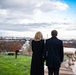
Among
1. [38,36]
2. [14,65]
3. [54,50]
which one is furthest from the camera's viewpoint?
[14,65]

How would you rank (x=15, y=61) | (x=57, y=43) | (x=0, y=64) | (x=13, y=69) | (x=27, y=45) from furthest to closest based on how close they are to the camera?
(x=27, y=45)
(x=15, y=61)
(x=0, y=64)
(x=13, y=69)
(x=57, y=43)

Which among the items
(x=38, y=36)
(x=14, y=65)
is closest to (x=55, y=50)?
(x=38, y=36)

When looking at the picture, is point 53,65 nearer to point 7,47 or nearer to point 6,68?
point 6,68

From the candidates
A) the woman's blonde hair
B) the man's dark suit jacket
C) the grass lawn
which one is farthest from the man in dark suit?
the grass lawn

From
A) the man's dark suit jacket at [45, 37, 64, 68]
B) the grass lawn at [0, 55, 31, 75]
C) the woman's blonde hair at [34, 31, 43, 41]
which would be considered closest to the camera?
the man's dark suit jacket at [45, 37, 64, 68]

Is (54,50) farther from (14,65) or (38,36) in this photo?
(14,65)

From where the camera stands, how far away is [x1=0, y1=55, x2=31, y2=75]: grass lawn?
38.7 feet

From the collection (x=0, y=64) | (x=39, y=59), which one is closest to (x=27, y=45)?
(x=0, y=64)

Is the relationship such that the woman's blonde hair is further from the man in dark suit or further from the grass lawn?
the grass lawn

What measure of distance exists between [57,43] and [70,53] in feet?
19.5

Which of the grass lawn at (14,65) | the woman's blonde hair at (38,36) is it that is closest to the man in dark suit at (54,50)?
the woman's blonde hair at (38,36)

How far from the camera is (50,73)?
8852 mm

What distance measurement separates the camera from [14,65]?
1326 cm

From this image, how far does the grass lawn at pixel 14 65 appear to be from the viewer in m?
11.8
